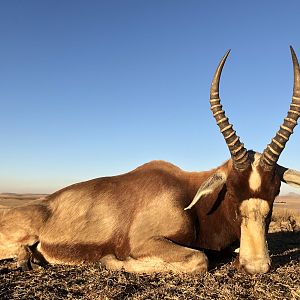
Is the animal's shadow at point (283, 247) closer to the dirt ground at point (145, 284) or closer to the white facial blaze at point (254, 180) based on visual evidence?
the dirt ground at point (145, 284)

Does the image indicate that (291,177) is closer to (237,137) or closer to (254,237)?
(237,137)

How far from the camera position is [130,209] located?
698cm

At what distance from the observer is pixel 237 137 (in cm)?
600

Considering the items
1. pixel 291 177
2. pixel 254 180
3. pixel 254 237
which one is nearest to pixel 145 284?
pixel 254 237

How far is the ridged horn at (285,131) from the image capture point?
5738mm

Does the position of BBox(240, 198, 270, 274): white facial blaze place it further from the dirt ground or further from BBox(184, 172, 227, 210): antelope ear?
BBox(184, 172, 227, 210): antelope ear

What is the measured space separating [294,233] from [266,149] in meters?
6.62

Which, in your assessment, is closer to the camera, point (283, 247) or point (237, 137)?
point (237, 137)

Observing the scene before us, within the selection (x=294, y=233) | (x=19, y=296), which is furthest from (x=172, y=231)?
(x=294, y=233)

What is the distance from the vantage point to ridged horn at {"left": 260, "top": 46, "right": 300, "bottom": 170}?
226 inches

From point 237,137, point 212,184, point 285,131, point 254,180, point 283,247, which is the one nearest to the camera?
point 254,180

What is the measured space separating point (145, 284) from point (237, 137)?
2505 millimetres

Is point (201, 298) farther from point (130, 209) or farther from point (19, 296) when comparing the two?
point (130, 209)

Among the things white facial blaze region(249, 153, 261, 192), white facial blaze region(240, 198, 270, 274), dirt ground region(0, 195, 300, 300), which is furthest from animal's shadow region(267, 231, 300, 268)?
white facial blaze region(249, 153, 261, 192)
